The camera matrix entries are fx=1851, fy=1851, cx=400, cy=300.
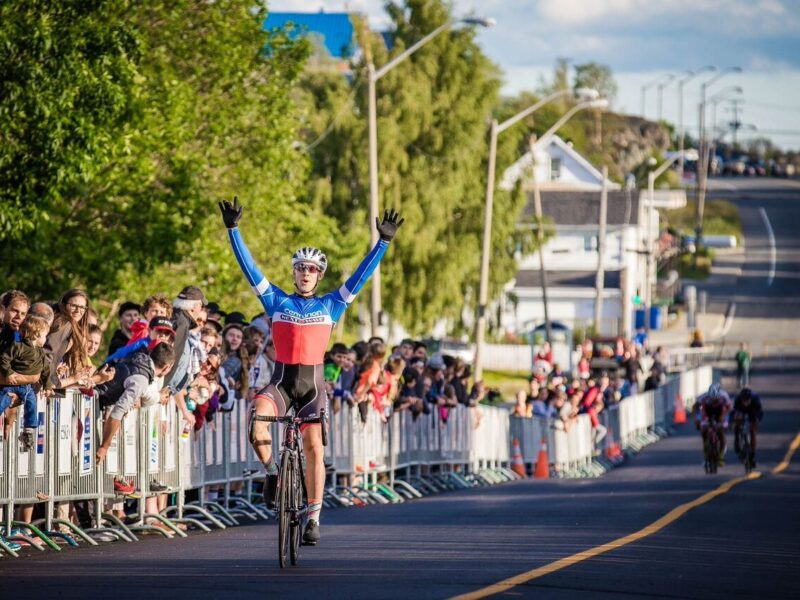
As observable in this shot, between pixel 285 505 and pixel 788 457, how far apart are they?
29300 mm

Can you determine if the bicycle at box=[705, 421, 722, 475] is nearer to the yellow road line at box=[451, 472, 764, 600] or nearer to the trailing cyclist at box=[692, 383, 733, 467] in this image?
the trailing cyclist at box=[692, 383, 733, 467]

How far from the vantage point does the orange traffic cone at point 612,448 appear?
4100 centimetres

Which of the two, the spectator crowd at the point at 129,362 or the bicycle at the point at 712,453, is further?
the bicycle at the point at 712,453

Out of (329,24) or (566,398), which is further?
(329,24)

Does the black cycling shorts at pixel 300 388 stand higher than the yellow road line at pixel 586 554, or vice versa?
the black cycling shorts at pixel 300 388

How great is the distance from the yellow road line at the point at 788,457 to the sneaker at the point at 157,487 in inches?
771

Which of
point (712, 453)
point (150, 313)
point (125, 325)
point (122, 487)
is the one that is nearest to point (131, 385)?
point (122, 487)

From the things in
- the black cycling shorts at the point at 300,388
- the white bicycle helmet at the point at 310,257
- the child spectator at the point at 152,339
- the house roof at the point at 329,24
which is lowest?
the black cycling shorts at the point at 300,388

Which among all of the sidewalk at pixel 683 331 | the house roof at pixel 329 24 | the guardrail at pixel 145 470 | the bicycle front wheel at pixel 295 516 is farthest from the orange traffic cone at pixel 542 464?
the house roof at pixel 329 24

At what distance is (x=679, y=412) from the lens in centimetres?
5825

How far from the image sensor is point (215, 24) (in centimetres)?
3709

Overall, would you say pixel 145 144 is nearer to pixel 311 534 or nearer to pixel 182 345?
pixel 182 345

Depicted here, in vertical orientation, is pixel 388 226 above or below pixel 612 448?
above

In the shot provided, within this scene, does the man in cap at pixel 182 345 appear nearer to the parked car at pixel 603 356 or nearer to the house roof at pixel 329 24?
the parked car at pixel 603 356
